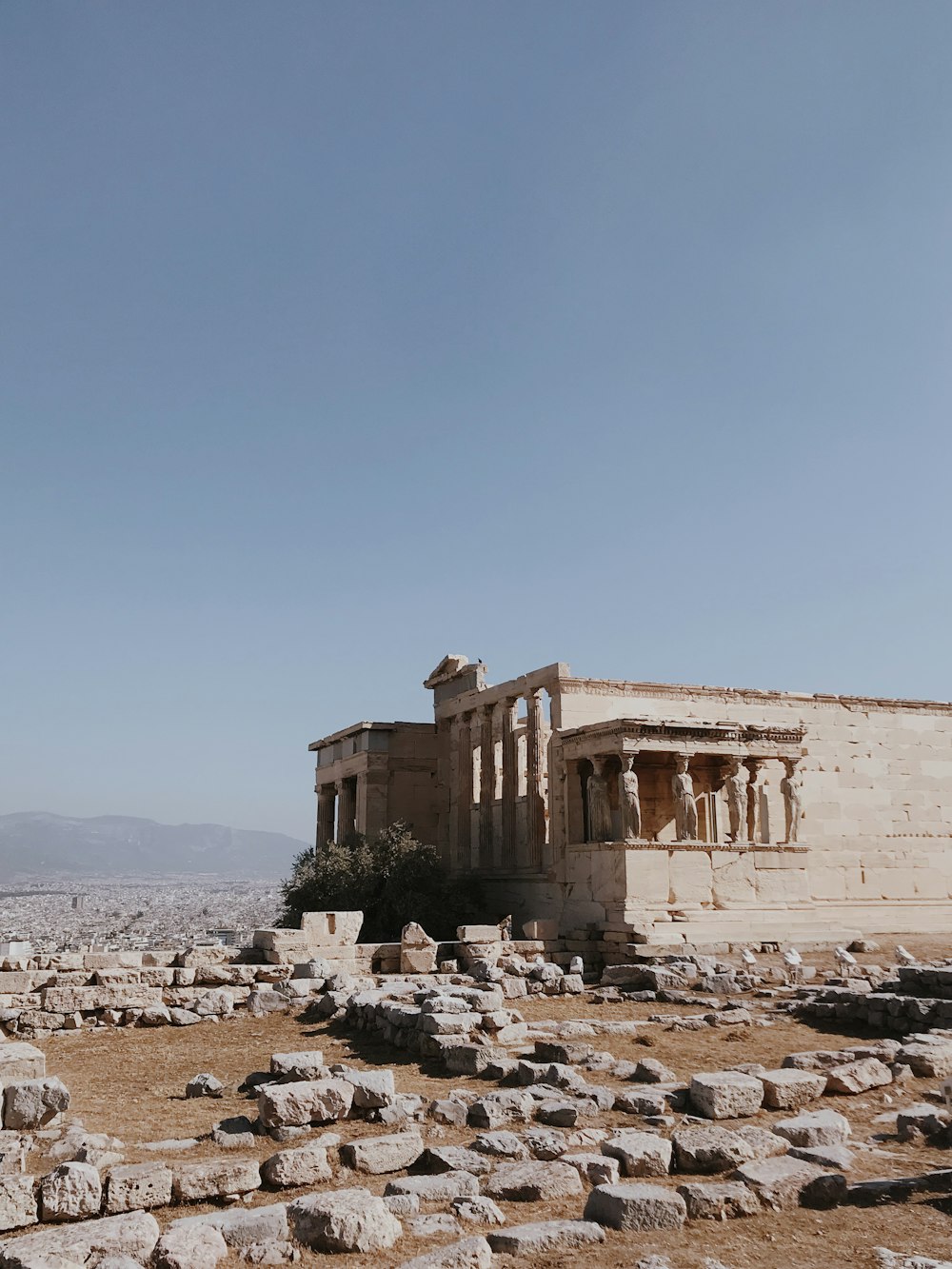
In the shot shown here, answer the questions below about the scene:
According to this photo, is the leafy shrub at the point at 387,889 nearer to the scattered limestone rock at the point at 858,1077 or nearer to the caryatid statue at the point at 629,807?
the caryatid statue at the point at 629,807

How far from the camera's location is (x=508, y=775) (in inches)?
1014

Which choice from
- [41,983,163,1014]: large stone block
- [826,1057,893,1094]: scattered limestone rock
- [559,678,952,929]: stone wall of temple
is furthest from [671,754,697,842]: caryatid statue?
[826,1057,893,1094]: scattered limestone rock

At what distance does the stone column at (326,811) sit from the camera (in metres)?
31.7

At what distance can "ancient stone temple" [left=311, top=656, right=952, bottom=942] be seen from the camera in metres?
21.0

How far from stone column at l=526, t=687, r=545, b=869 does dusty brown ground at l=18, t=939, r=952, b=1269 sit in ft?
20.6

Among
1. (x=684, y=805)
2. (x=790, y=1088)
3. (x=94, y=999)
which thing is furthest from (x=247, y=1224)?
(x=684, y=805)

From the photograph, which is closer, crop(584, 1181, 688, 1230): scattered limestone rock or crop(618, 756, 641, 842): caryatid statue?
crop(584, 1181, 688, 1230): scattered limestone rock

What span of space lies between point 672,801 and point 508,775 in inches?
154

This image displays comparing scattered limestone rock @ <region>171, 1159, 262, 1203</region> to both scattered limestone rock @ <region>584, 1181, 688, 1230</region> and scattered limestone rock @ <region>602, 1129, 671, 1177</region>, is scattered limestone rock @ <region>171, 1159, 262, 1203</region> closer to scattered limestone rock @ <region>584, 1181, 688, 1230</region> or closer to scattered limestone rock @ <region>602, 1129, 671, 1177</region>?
scattered limestone rock @ <region>584, 1181, 688, 1230</region>

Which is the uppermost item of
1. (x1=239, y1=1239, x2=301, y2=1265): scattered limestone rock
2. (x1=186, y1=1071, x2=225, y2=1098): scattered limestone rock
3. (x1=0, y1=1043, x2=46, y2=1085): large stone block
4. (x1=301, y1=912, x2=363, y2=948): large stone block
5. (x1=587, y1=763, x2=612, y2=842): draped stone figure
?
(x1=587, y1=763, x2=612, y2=842): draped stone figure

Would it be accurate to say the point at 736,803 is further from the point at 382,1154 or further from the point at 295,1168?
the point at 295,1168

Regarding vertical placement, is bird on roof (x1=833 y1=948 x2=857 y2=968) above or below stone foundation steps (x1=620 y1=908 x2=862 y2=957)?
below

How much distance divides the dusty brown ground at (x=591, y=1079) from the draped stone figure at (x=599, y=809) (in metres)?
4.13

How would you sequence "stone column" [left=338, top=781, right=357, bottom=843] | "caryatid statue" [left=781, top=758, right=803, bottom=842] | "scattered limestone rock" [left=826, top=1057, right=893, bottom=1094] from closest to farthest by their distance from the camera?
"scattered limestone rock" [left=826, top=1057, right=893, bottom=1094], "caryatid statue" [left=781, top=758, right=803, bottom=842], "stone column" [left=338, top=781, right=357, bottom=843]
